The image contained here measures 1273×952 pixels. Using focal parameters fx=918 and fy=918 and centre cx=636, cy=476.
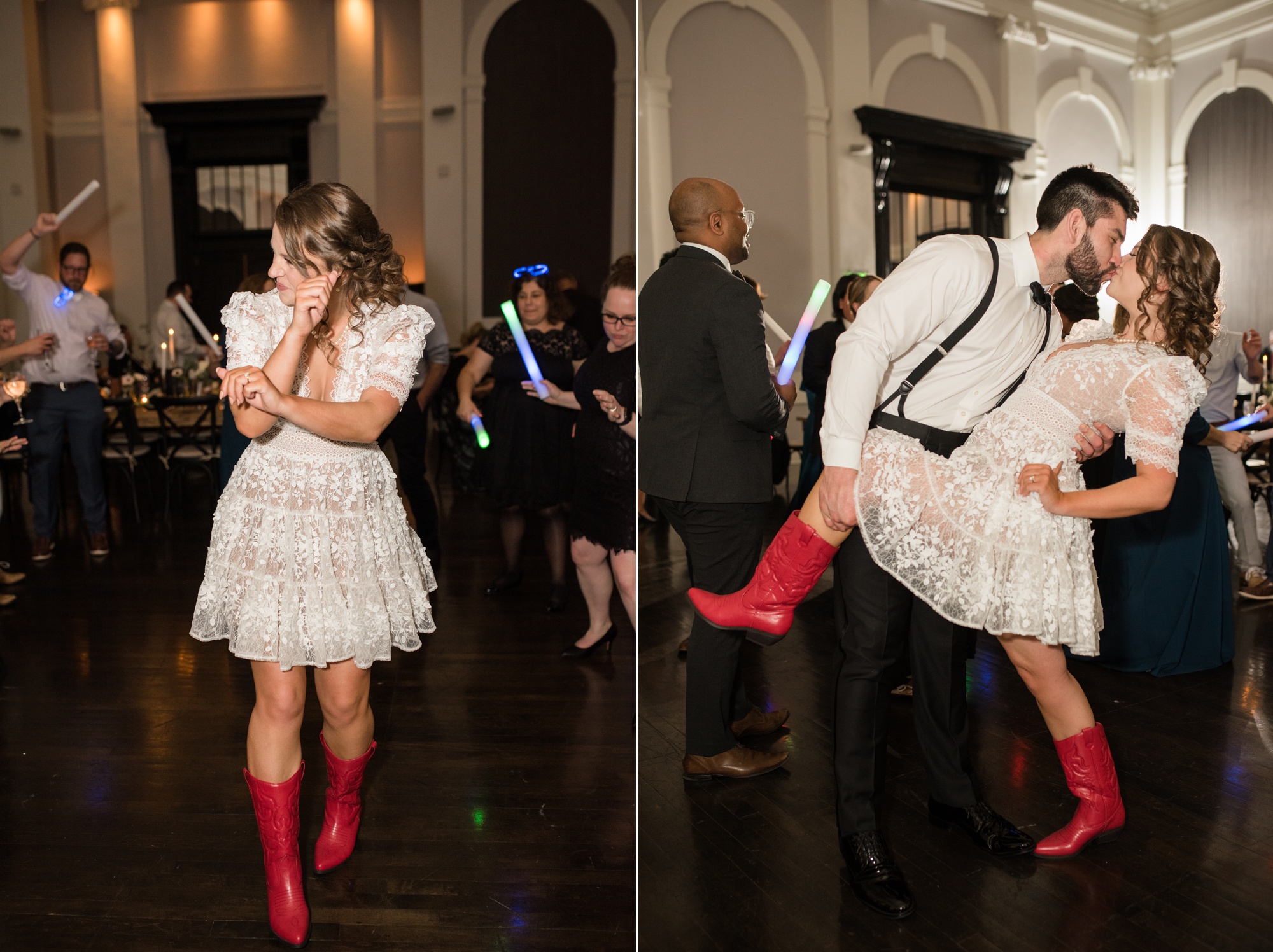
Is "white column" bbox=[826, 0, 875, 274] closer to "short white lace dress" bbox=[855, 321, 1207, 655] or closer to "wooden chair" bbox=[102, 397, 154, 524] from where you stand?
"short white lace dress" bbox=[855, 321, 1207, 655]

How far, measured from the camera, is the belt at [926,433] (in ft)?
6.23

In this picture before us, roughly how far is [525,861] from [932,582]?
113 cm

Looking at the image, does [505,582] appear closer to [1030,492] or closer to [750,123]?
[750,123]

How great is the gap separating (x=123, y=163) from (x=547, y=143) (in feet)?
16.0

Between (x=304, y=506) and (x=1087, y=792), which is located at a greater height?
(x=304, y=506)

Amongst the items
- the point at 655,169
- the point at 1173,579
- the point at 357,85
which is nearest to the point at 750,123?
the point at 655,169

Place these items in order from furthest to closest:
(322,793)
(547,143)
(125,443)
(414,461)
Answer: (547,143), (125,443), (414,461), (322,793)

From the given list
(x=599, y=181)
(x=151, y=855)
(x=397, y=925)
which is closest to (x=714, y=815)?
(x=397, y=925)

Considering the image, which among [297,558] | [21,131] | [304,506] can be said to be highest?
[21,131]

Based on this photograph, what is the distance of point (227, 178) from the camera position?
10.6m

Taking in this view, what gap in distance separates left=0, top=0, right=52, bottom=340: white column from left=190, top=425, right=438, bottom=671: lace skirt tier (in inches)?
364

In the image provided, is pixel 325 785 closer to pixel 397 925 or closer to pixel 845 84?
pixel 397 925

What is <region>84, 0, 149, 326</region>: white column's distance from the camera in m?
9.97

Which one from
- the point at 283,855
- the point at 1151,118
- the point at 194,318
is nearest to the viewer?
the point at 283,855
